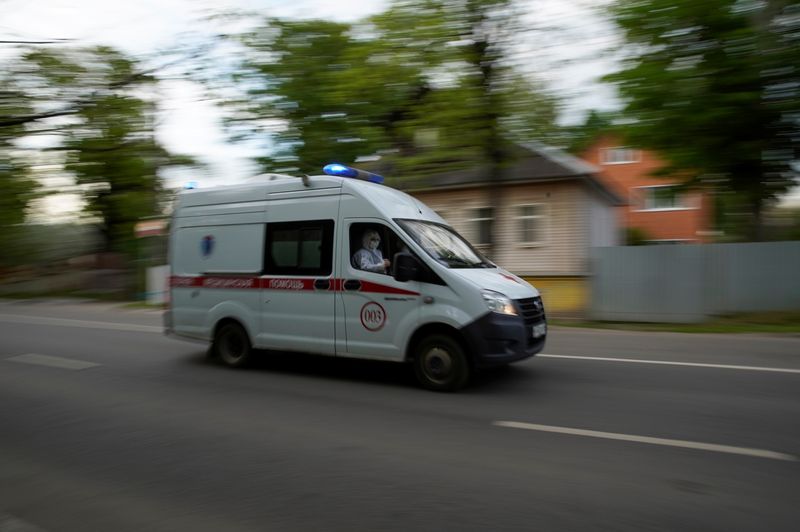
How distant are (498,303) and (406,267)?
1091mm

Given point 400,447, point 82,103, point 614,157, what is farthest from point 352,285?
point 614,157

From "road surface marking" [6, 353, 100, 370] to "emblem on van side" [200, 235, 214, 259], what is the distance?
244cm

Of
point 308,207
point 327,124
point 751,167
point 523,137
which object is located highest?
point 327,124

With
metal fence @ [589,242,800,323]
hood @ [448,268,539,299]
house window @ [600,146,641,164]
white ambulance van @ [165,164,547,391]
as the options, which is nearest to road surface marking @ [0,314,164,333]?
white ambulance van @ [165,164,547,391]

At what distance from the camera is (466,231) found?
85.3ft

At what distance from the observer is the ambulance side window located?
751 centimetres

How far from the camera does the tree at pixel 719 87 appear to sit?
44.5 feet

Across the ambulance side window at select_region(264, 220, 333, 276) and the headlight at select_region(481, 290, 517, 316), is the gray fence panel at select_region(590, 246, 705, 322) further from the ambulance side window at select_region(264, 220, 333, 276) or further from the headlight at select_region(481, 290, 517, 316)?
the ambulance side window at select_region(264, 220, 333, 276)

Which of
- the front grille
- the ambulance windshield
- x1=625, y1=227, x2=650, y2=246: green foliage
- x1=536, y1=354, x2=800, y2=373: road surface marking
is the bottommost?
x1=536, y1=354, x2=800, y2=373: road surface marking

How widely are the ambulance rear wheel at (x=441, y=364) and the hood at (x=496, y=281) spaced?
709 mm

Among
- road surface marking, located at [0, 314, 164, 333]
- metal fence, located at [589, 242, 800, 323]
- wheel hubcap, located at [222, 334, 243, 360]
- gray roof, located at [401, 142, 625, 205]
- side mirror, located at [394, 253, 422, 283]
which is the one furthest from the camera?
gray roof, located at [401, 142, 625, 205]

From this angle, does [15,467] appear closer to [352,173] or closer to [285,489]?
[285,489]

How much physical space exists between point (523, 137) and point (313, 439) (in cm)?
1255

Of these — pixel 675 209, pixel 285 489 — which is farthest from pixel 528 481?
pixel 675 209
